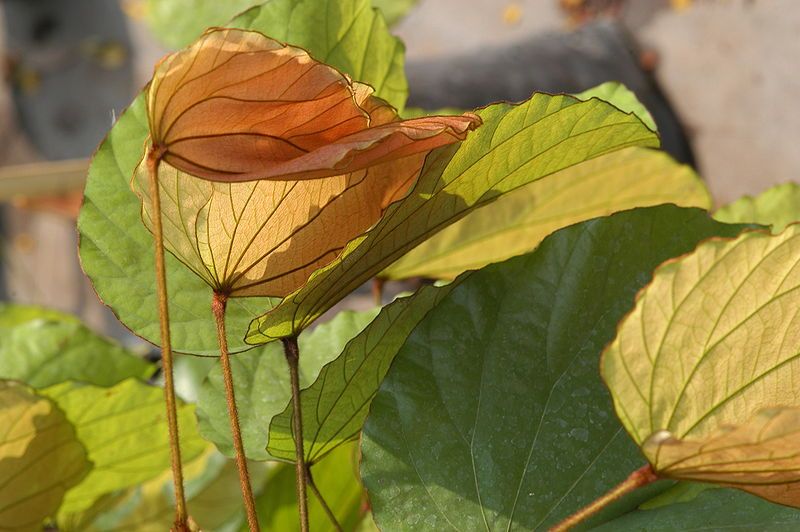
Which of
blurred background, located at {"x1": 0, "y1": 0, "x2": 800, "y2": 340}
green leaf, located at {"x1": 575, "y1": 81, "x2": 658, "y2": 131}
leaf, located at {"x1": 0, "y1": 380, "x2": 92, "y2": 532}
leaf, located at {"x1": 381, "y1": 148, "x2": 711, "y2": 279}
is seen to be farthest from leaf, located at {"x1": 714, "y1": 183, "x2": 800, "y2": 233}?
blurred background, located at {"x1": 0, "y1": 0, "x2": 800, "y2": 340}

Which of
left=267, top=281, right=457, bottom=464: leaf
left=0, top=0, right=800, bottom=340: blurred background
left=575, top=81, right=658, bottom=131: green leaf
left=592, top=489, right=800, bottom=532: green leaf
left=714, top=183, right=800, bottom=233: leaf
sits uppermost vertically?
left=0, top=0, right=800, bottom=340: blurred background

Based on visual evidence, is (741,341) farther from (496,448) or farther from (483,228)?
(483,228)

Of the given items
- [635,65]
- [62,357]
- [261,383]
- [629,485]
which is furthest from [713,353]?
[635,65]

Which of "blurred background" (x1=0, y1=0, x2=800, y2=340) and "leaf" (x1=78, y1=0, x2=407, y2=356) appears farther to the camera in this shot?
"blurred background" (x1=0, y1=0, x2=800, y2=340)

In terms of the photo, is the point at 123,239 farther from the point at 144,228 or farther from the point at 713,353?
the point at 713,353

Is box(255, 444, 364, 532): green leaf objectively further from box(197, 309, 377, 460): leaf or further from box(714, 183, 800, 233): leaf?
box(714, 183, 800, 233): leaf

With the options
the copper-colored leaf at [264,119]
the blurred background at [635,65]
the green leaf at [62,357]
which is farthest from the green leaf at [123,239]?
the blurred background at [635,65]

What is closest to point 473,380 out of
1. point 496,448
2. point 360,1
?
point 496,448

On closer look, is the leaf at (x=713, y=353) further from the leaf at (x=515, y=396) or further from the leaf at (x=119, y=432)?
the leaf at (x=119, y=432)
